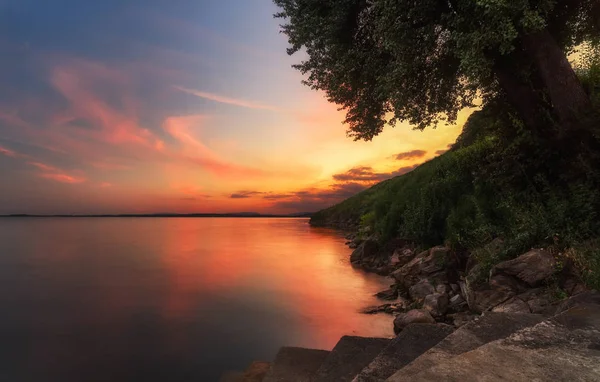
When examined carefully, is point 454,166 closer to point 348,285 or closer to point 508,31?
point 348,285

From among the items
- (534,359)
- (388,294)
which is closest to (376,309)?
(388,294)

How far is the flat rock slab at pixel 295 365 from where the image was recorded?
7879 millimetres

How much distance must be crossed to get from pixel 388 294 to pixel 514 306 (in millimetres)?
9288

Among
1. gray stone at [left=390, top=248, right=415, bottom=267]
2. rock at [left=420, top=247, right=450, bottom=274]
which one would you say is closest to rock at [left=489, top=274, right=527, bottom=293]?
rock at [left=420, top=247, right=450, bottom=274]

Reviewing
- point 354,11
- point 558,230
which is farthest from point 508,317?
point 354,11

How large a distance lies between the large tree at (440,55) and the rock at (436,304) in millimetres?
7864

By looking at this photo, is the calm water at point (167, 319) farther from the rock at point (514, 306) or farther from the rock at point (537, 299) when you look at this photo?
the rock at point (537, 299)

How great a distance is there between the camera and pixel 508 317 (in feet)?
19.2

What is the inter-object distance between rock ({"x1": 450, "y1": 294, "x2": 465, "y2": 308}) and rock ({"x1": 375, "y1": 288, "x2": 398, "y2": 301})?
4.73 meters

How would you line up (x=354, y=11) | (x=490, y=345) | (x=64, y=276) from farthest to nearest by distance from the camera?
(x=64, y=276), (x=354, y=11), (x=490, y=345)

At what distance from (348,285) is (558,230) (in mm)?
13527

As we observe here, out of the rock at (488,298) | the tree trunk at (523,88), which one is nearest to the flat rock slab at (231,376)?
the rock at (488,298)

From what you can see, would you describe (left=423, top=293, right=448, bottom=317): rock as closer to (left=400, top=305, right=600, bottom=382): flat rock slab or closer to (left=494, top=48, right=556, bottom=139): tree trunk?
(left=494, top=48, right=556, bottom=139): tree trunk

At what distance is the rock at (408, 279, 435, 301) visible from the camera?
51.9ft
